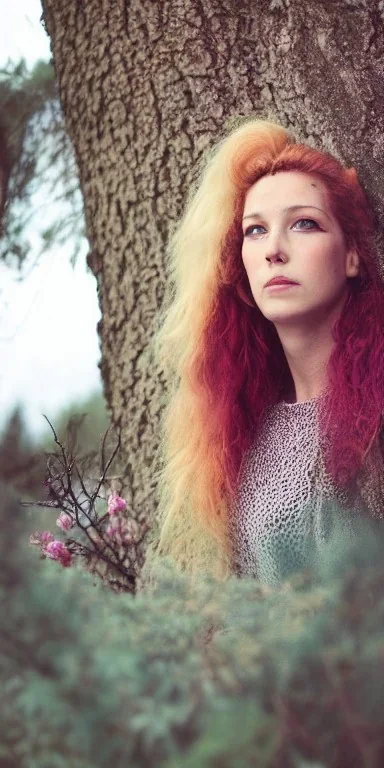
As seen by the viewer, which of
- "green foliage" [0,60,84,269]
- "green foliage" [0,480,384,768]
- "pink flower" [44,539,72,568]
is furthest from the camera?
"green foliage" [0,60,84,269]

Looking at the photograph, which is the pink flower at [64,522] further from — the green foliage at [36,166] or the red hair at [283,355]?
the green foliage at [36,166]

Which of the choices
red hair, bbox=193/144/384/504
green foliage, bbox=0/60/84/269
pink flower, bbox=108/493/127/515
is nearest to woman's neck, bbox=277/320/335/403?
red hair, bbox=193/144/384/504

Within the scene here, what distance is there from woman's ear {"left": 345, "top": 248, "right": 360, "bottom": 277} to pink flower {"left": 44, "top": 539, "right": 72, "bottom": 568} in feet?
1.53

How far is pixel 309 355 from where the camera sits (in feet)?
3.29

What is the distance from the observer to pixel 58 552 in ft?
3.57

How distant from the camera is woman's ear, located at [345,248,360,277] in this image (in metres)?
0.99

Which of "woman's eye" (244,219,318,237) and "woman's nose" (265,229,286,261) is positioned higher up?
"woman's eye" (244,219,318,237)

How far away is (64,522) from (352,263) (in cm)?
46

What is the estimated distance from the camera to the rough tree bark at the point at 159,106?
1.10m

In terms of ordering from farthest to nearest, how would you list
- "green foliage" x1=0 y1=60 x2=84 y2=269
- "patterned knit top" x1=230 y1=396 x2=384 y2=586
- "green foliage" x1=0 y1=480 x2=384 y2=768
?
"green foliage" x1=0 y1=60 x2=84 y2=269
"patterned knit top" x1=230 y1=396 x2=384 y2=586
"green foliage" x1=0 y1=480 x2=384 y2=768

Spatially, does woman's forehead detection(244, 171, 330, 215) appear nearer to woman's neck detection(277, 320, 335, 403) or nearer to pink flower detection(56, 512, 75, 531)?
woman's neck detection(277, 320, 335, 403)

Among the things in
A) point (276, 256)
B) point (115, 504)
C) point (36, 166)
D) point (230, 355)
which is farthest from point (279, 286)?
point (36, 166)

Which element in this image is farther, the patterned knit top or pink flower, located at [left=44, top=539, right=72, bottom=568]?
pink flower, located at [left=44, top=539, right=72, bottom=568]

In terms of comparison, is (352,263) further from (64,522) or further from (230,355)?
(64,522)
